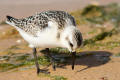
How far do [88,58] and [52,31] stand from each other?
2058mm

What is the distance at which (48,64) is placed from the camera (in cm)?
885

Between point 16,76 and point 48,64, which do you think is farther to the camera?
point 48,64

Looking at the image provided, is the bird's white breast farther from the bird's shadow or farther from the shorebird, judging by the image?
the bird's shadow

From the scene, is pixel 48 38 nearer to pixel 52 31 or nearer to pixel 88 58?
pixel 52 31

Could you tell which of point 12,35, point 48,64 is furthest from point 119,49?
point 12,35

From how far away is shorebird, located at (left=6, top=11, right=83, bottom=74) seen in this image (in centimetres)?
743

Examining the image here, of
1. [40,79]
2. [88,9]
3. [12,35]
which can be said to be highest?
[88,9]

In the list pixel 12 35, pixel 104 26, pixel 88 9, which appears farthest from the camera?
pixel 88 9

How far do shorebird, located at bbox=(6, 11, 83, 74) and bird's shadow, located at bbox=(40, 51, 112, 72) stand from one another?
0.87 meters

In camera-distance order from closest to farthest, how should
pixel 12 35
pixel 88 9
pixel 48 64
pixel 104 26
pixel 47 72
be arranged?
pixel 47 72, pixel 48 64, pixel 12 35, pixel 104 26, pixel 88 9

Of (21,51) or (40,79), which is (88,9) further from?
(40,79)

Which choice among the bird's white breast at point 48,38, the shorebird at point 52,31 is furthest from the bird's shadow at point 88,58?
the bird's white breast at point 48,38

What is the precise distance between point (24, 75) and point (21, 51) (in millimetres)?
2324

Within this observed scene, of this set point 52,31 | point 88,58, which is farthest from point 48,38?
point 88,58
